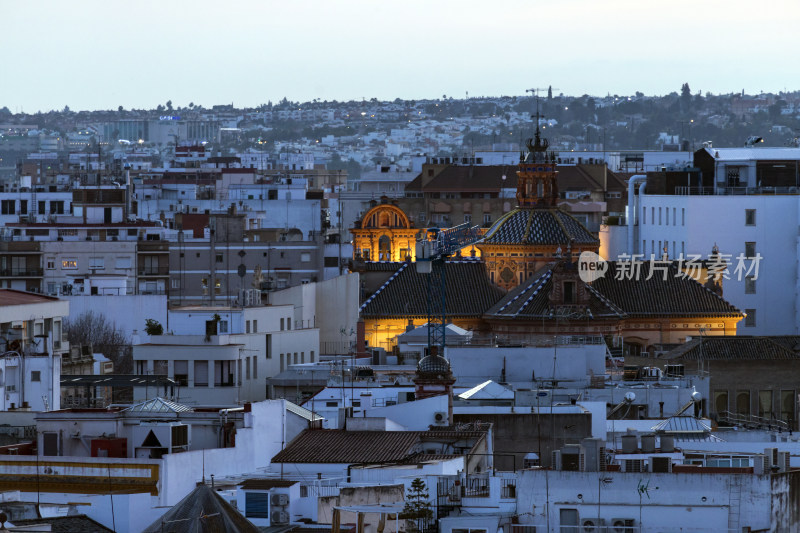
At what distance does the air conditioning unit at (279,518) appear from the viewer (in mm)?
37344

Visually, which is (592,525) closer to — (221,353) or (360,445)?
(360,445)

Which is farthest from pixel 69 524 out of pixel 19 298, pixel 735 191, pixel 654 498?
pixel 735 191

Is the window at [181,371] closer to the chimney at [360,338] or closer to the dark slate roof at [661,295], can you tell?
the chimney at [360,338]

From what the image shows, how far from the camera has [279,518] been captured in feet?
123

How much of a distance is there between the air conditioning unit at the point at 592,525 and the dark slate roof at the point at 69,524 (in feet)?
21.0

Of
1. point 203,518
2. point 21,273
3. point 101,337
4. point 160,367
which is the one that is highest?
point 203,518

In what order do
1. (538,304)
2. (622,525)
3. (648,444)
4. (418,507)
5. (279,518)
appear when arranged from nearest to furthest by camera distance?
(418,507)
(622,525)
(279,518)
(648,444)
(538,304)

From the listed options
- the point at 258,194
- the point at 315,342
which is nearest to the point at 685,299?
the point at 315,342

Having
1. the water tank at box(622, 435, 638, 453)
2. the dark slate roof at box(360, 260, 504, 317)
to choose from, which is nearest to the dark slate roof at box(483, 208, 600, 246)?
the dark slate roof at box(360, 260, 504, 317)

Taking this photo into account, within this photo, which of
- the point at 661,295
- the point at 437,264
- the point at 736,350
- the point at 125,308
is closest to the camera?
the point at 736,350

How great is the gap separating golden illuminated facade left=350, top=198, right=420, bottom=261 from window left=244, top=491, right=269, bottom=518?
8021 cm

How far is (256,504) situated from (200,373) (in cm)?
3250

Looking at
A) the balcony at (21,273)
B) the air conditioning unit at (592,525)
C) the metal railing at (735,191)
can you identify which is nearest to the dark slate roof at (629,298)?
the metal railing at (735,191)

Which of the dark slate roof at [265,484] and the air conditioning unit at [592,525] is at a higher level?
the dark slate roof at [265,484]
